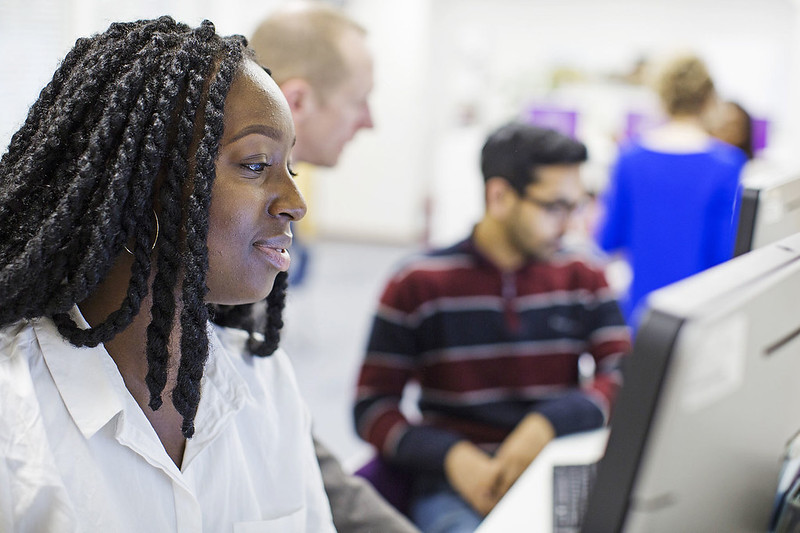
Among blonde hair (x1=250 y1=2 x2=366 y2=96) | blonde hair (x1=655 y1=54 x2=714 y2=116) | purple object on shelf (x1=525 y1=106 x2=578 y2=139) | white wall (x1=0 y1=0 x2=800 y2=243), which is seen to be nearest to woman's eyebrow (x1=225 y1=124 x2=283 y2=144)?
blonde hair (x1=250 y1=2 x2=366 y2=96)

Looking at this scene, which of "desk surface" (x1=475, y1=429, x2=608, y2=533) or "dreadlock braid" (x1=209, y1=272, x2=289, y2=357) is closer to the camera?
"dreadlock braid" (x1=209, y1=272, x2=289, y2=357)

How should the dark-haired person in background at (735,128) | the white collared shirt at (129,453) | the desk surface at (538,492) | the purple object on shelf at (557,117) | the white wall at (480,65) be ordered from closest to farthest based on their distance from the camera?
the white collared shirt at (129,453) → the desk surface at (538,492) → the dark-haired person in background at (735,128) → the purple object on shelf at (557,117) → the white wall at (480,65)

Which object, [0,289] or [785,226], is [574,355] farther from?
[0,289]

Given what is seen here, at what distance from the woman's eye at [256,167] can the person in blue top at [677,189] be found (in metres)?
1.90

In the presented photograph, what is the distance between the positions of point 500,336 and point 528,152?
431 millimetres

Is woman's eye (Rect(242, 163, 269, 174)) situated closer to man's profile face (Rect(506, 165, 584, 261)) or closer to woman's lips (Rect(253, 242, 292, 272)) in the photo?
woman's lips (Rect(253, 242, 292, 272))

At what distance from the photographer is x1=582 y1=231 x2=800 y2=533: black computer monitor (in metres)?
0.49

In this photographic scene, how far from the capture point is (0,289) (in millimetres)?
769

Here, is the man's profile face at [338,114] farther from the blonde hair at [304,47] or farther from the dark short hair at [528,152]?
the dark short hair at [528,152]

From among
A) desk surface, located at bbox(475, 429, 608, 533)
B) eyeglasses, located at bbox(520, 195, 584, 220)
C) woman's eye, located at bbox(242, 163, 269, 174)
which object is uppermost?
woman's eye, located at bbox(242, 163, 269, 174)

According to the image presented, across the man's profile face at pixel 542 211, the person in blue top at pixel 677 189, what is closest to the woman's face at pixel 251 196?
the man's profile face at pixel 542 211

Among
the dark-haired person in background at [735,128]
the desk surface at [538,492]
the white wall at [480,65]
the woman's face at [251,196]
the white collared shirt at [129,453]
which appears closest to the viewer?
the white collared shirt at [129,453]

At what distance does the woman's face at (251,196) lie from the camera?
2.83 ft

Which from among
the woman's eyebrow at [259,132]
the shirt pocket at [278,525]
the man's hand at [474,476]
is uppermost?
the woman's eyebrow at [259,132]
